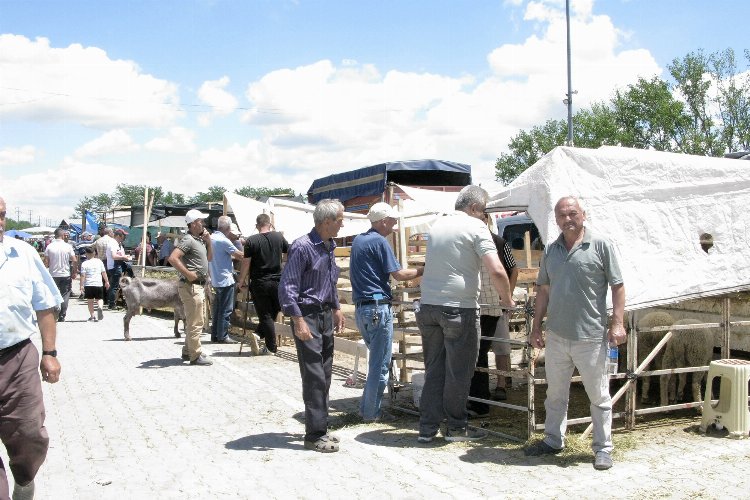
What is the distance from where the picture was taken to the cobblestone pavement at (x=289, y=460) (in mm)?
4609

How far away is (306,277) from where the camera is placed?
18.2ft

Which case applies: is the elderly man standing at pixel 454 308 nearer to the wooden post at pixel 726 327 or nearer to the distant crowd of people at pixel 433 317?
the distant crowd of people at pixel 433 317

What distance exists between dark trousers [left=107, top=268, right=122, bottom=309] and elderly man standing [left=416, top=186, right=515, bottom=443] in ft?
44.6

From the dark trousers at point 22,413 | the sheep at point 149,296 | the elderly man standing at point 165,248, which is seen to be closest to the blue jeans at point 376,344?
the dark trousers at point 22,413

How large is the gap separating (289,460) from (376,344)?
140cm

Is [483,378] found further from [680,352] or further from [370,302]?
[680,352]

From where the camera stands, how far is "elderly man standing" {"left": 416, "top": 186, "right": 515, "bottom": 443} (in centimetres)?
542

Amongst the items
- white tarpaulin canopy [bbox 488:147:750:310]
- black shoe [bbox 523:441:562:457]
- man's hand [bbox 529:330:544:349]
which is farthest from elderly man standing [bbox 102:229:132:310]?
black shoe [bbox 523:441:562:457]

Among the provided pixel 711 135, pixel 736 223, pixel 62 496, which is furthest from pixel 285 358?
pixel 711 135

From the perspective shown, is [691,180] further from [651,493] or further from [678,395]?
[651,493]

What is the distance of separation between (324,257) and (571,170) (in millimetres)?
2166

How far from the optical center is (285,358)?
398 inches

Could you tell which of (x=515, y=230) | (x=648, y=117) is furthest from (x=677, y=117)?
(x=515, y=230)

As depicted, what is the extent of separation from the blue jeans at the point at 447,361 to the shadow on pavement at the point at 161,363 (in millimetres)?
4991
